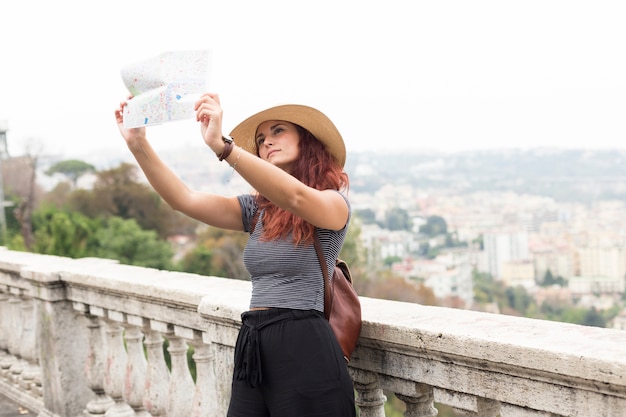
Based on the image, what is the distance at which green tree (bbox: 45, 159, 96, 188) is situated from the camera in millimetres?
89625

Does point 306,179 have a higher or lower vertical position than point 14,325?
higher

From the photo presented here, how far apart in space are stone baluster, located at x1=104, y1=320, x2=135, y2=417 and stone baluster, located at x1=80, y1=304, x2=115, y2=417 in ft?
0.32

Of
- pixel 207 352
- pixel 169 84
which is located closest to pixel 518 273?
pixel 207 352

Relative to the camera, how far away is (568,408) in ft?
6.48

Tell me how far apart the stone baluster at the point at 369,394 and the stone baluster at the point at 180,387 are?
1.03 m

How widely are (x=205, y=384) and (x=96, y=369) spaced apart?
103 centimetres

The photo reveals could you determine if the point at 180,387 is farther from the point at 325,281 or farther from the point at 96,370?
the point at 325,281

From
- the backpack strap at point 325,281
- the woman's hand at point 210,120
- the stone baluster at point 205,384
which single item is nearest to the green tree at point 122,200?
the stone baluster at point 205,384

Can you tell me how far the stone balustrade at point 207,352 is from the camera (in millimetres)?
2006

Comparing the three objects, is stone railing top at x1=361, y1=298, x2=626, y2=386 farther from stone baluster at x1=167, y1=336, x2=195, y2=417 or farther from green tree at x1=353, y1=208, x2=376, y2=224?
green tree at x1=353, y1=208, x2=376, y2=224

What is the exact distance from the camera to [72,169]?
9038 cm

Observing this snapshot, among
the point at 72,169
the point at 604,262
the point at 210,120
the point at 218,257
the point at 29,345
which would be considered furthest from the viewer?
the point at 604,262

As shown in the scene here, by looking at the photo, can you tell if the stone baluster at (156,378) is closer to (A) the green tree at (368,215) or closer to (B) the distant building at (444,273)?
(B) the distant building at (444,273)

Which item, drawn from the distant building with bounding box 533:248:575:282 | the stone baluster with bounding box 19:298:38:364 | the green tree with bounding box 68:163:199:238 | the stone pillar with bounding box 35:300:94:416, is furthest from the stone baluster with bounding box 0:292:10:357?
the distant building with bounding box 533:248:575:282
